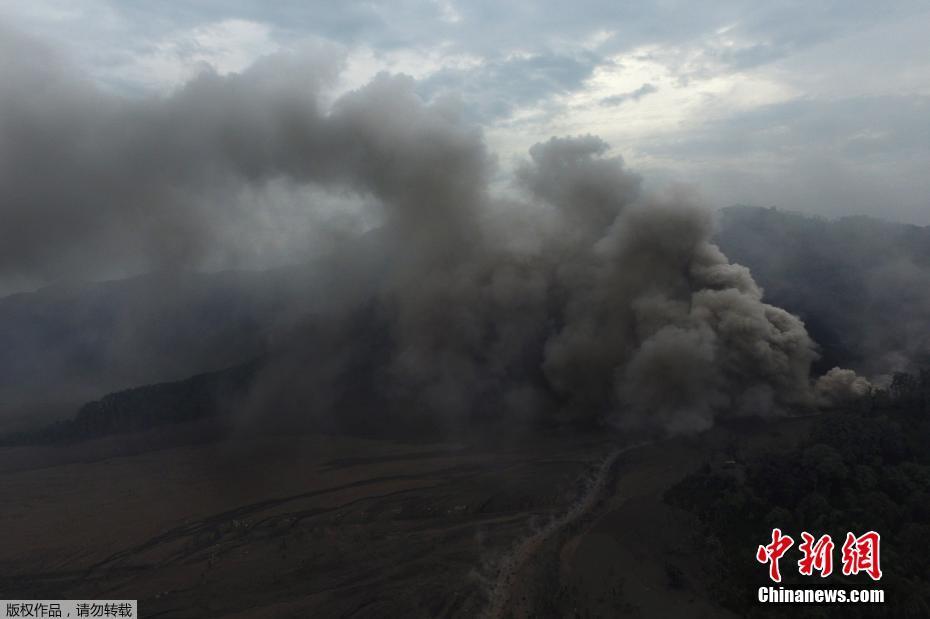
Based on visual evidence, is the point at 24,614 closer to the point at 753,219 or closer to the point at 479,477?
the point at 479,477

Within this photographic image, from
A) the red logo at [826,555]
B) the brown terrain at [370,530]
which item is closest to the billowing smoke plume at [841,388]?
the brown terrain at [370,530]

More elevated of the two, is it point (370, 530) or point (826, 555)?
point (826, 555)

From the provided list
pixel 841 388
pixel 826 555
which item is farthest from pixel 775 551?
pixel 841 388

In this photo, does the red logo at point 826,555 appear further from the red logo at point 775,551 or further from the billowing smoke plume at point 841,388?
the billowing smoke plume at point 841,388

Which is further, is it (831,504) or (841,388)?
(841,388)

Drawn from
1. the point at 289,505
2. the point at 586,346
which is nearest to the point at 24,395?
the point at 289,505

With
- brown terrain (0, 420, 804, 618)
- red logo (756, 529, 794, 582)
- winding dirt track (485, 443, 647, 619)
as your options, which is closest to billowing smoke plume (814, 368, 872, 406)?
brown terrain (0, 420, 804, 618)

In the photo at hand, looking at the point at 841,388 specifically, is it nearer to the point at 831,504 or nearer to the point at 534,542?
the point at 831,504
